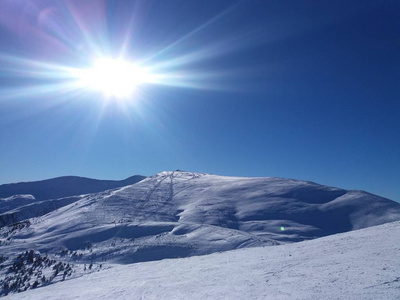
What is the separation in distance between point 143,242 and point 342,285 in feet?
132

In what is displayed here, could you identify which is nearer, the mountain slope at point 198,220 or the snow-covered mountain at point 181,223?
the snow-covered mountain at point 181,223

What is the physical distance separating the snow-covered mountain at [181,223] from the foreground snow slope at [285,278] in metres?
16.4

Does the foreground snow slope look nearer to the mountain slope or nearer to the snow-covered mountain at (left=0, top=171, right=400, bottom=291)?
the snow-covered mountain at (left=0, top=171, right=400, bottom=291)

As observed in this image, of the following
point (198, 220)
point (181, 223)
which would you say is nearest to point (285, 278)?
point (181, 223)

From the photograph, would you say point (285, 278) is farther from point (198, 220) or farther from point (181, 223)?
point (198, 220)

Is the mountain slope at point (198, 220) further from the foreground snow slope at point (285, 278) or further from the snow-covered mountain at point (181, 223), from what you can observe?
the foreground snow slope at point (285, 278)

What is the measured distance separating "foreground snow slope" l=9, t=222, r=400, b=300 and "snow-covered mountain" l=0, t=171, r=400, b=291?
A: 16.4 metres

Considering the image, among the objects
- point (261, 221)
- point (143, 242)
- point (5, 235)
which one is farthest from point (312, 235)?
point (5, 235)

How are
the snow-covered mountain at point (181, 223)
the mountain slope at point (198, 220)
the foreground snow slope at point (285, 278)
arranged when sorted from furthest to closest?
1. the mountain slope at point (198, 220)
2. the snow-covered mountain at point (181, 223)
3. the foreground snow slope at point (285, 278)

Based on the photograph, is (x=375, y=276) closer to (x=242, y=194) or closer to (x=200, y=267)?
(x=200, y=267)

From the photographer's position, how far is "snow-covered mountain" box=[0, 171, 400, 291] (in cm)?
4028

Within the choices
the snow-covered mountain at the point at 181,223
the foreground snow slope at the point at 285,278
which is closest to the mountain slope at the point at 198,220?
the snow-covered mountain at the point at 181,223

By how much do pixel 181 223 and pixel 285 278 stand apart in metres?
47.4

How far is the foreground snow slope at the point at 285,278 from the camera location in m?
8.86
